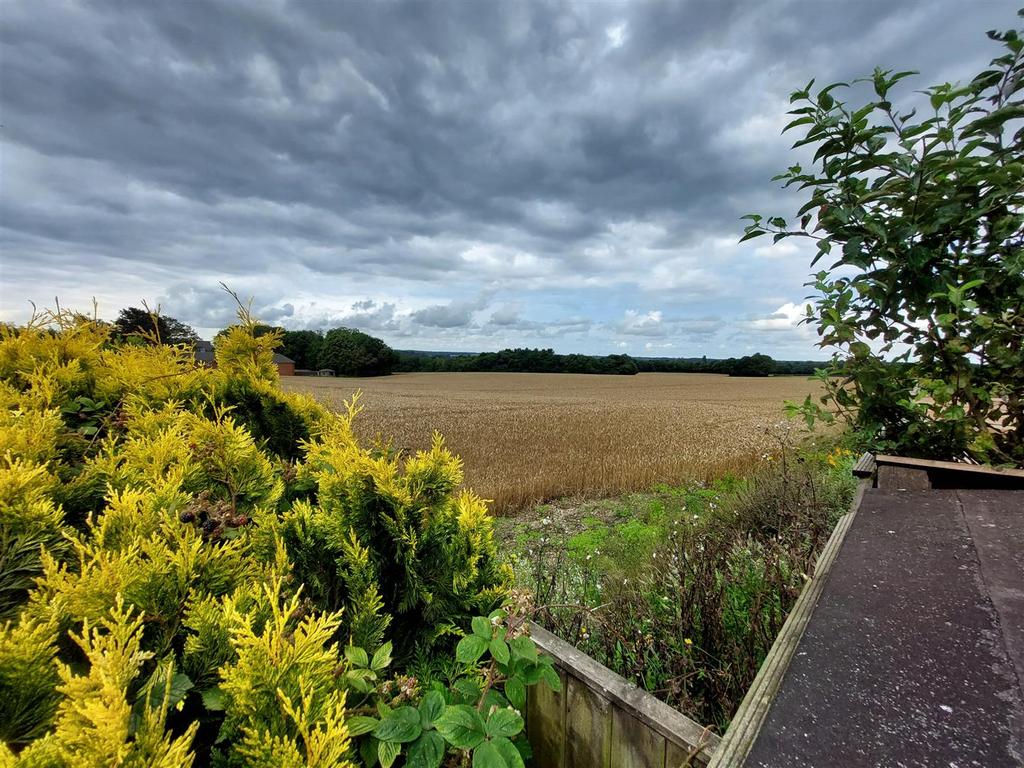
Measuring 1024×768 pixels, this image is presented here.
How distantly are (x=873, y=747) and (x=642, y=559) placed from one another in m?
4.12

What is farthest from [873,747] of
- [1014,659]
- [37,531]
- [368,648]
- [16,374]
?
[16,374]

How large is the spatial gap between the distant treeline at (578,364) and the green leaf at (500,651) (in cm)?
6402

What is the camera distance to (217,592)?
1188mm

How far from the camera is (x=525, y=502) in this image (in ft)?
28.6

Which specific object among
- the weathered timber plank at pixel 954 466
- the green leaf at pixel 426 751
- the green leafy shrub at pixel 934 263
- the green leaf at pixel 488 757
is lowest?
the green leaf at pixel 426 751

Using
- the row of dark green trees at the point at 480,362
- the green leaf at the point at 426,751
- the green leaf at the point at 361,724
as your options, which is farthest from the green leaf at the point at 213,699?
the row of dark green trees at the point at 480,362

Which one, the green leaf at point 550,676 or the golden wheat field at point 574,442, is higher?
the green leaf at point 550,676

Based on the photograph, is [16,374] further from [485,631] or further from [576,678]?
[576,678]

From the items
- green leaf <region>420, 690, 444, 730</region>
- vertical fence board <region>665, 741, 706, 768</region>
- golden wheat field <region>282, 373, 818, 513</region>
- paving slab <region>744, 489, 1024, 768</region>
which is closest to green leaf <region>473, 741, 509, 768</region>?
green leaf <region>420, 690, 444, 730</region>

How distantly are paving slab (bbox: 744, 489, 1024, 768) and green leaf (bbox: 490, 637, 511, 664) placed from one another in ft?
1.91

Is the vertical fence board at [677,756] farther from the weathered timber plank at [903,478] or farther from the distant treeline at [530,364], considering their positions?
the distant treeline at [530,364]

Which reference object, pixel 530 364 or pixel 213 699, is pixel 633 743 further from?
pixel 530 364

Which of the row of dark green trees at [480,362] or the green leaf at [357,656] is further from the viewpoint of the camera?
the row of dark green trees at [480,362]

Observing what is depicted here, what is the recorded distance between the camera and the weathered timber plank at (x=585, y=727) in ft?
5.11
